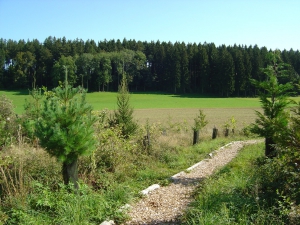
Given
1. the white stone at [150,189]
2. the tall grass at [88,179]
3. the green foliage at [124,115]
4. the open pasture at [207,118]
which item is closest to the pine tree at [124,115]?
the green foliage at [124,115]

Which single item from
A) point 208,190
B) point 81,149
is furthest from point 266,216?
point 81,149

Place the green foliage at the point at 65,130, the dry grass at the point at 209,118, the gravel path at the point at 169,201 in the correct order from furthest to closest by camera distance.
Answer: the dry grass at the point at 209,118 → the green foliage at the point at 65,130 → the gravel path at the point at 169,201

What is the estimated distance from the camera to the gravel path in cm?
533

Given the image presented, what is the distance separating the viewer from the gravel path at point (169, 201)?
533 cm

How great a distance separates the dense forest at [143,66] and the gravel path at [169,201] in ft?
179

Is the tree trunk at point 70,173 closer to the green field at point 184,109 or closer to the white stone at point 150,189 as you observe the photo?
the white stone at point 150,189

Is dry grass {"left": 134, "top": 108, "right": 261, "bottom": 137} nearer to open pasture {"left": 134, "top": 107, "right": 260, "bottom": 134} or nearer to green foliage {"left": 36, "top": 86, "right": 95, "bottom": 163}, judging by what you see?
open pasture {"left": 134, "top": 107, "right": 260, "bottom": 134}

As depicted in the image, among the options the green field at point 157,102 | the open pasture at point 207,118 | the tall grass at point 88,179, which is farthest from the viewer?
the green field at point 157,102

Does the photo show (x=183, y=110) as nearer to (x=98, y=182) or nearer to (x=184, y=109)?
(x=184, y=109)

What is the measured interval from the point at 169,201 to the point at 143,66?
237ft

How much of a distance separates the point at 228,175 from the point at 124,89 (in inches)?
290

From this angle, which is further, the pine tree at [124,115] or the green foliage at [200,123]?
the green foliage at [200,123]

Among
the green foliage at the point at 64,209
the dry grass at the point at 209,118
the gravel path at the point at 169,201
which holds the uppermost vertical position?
the green foliage at the point at 64,209

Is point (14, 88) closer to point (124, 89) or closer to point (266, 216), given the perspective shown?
point (124, 89)
